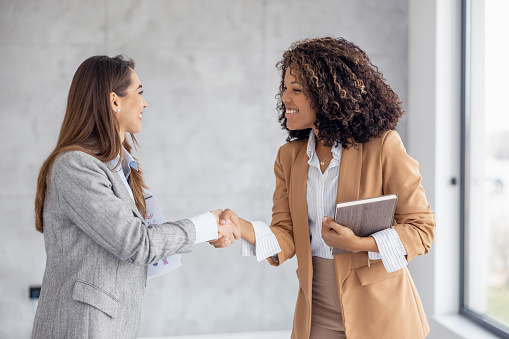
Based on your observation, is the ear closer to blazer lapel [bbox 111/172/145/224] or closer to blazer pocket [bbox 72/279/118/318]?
blazer lapel [bbox 111/172/145/224]

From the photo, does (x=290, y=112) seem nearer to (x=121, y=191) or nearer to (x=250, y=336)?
(x=121, y=191)

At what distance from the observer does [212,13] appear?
11.1ft

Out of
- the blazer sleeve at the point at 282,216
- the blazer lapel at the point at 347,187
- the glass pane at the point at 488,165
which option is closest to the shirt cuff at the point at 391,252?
the blazer lapel at the point at 347,187

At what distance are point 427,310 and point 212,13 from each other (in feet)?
8.44

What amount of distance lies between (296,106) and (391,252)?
2.06 feet

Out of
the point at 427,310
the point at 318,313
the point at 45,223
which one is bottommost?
the point at 427,310

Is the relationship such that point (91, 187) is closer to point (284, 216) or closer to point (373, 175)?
point (284, 216)

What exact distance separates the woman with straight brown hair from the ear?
0.8 inches

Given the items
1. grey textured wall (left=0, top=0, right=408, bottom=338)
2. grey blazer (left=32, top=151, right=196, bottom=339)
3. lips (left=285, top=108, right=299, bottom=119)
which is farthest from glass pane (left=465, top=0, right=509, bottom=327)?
grey blazer (left=32, top=151, right=196, bottom=339)

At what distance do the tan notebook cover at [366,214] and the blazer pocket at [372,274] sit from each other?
0.09m

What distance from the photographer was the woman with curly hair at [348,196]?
1620 mm

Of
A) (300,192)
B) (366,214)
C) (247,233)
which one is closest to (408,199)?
(366,214)

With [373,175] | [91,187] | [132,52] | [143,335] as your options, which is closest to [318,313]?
[373,175]

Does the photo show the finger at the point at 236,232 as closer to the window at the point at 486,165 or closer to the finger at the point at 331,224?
the finger at the point at 331,224
